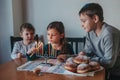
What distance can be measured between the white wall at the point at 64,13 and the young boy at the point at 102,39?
0.69 metres

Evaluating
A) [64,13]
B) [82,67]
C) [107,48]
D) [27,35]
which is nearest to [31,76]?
[82,67]

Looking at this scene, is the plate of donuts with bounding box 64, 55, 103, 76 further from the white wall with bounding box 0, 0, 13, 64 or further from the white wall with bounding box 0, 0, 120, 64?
the white wall with bounding box 0, 0, 13, 64

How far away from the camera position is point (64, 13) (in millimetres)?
2320

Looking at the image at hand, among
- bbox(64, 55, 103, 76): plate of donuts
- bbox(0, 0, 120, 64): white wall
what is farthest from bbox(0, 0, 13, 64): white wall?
bbox(64, 55, 103, 76): plate of donuts

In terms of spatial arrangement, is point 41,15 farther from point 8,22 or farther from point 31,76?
point 31,76

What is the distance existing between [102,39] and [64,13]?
0.94m

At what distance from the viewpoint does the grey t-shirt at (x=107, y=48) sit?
1387 millimetres

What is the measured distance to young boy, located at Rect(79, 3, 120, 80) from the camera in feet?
4.57

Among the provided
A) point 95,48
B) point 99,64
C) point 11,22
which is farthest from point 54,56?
point 11,22

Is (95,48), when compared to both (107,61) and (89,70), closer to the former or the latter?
(107,61)

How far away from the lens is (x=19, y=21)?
2432 mm

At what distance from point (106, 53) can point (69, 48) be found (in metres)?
0.51

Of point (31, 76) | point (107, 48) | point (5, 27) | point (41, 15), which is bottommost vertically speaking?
point (31, 76)

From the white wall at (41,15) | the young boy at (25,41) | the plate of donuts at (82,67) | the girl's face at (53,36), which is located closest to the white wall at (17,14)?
the white wall at (41,15)
